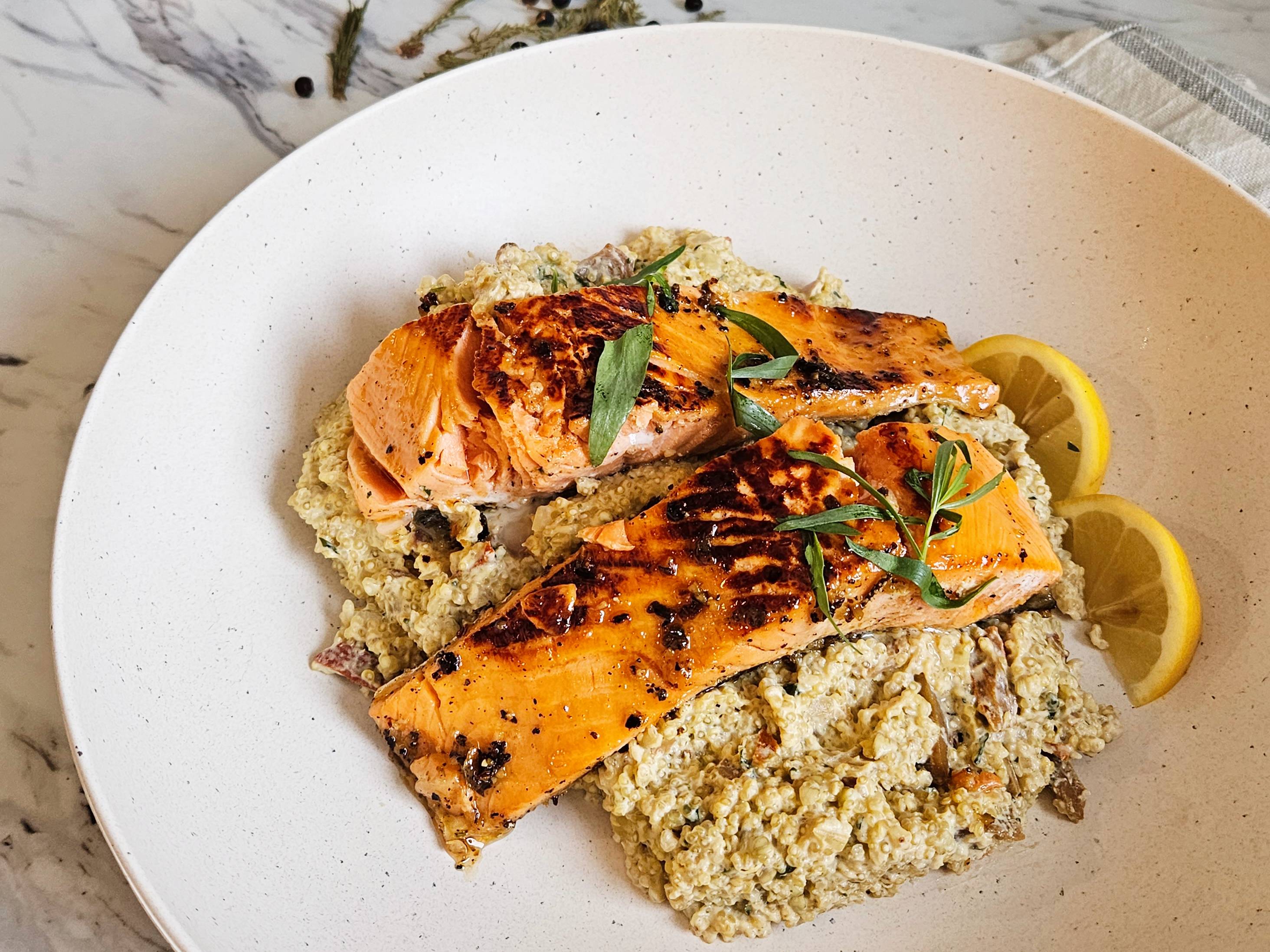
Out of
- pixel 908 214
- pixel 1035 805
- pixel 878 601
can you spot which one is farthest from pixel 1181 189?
pixel 1035 805

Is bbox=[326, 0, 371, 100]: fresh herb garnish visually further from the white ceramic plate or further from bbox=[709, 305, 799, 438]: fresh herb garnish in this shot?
bbox=[709, 305, 799, 438]: fresh herb garnish

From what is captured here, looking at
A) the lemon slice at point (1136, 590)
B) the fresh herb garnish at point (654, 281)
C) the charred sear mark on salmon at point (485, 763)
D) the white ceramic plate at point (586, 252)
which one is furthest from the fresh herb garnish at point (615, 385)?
the lemon slice at point (1136, 590)

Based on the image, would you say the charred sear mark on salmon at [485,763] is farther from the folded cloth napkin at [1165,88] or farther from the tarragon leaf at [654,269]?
the folded cloth napkin at [1165,88]

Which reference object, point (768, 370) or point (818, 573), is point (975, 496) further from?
point (768, 370)

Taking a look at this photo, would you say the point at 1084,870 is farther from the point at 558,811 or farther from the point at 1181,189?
the point at 1181,189

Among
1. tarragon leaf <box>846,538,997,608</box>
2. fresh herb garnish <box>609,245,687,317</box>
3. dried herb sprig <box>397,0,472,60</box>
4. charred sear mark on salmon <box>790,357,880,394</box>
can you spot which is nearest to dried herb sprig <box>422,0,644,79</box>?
dried herb sprig <box>397,0,472,60</box>
